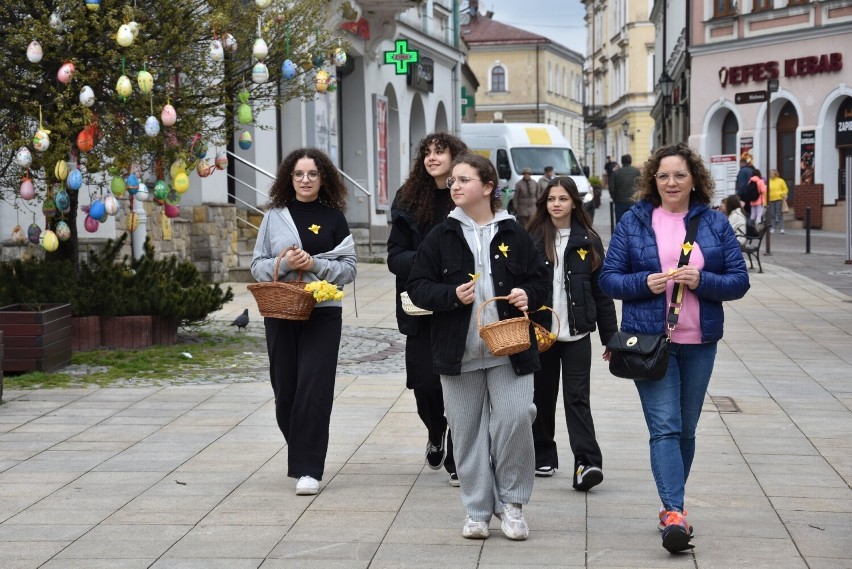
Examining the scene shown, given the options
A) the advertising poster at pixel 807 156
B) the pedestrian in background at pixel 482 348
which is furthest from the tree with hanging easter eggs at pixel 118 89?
the advertising poster at pixel 807 156

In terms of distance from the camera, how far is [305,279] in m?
6.84

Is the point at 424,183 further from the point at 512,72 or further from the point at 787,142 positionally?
the point at 512,72

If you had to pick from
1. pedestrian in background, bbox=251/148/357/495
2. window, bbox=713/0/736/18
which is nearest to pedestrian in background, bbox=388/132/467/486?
pedestrian in background, bbox=251/148/357/495

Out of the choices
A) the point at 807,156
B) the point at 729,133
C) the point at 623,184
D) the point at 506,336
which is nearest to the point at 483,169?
the point at 506,336

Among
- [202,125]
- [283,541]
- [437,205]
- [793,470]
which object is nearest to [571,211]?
[437,205]

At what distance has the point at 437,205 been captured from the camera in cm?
655

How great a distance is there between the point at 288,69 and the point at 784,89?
93.3 ft

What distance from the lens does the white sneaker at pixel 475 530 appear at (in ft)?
18.6

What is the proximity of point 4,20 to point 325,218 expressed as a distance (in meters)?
4.86

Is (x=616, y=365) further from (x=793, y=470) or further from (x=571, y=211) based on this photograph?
(x=793, y=470)

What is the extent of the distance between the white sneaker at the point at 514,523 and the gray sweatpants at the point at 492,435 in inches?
1.4

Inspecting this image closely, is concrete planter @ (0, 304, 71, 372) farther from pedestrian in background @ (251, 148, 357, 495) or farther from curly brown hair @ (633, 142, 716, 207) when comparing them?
curly brown hair @ (633, 142, 716, 207)

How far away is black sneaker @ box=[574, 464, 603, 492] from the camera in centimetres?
654

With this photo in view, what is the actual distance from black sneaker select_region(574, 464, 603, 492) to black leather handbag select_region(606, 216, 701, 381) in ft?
3.61
